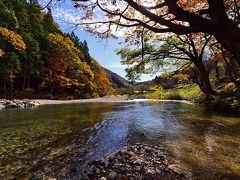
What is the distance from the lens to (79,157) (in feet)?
33.2

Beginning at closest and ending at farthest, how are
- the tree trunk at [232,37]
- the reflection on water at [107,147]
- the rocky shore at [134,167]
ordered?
the tree trunk at [232,37] < the rocky shore at [134,167] < the reflection on water at [107,147]

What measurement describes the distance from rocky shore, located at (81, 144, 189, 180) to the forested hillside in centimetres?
4067

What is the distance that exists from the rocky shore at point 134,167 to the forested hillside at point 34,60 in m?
40.7

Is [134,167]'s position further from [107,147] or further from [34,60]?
[34,60]

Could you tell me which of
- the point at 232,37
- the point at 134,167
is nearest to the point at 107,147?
the point at 134,167

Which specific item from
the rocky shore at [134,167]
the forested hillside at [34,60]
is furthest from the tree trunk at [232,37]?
the forested hillside at [34,60]

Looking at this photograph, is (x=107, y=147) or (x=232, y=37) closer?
(x=232, y=37)

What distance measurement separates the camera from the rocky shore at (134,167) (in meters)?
7.52

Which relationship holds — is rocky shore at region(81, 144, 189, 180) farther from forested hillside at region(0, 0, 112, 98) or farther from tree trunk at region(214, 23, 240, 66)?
forested hillside at region(0, 0, 112, 98)

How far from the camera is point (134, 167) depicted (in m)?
8.21

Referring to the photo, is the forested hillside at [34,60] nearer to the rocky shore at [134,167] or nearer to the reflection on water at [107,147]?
the reflection on water at [107,147]

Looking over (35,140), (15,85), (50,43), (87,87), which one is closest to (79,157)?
(35,140)

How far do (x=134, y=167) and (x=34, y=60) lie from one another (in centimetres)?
5607

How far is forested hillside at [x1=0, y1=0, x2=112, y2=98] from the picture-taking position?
4984 centimetres
